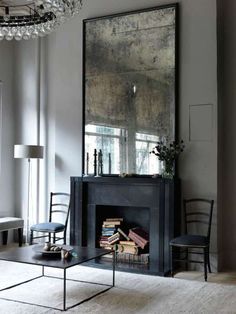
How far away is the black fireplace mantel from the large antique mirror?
23 cm

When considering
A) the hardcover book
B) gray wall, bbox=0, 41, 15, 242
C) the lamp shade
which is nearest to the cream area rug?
the hardcover book

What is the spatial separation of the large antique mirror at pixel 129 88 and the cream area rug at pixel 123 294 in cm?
154

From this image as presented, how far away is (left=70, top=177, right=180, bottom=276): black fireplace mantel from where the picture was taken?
560 cm

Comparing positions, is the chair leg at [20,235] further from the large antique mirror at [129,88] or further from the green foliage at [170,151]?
the green foliage at [170,151]

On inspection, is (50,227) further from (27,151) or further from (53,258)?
(53,258)

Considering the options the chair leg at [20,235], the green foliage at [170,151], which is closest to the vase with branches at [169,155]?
the green foliage at [170,151]

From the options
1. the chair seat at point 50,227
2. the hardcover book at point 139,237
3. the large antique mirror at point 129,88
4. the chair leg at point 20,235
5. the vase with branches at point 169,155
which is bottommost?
the chair leg at point 20,235

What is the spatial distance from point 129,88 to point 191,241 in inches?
88.4

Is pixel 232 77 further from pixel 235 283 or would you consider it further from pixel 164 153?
pixel 235 283

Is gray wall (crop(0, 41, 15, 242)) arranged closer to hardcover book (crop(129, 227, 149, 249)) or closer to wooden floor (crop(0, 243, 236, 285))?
hardcover book (crop(129, 227, 149, 249))

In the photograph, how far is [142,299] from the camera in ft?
14.4

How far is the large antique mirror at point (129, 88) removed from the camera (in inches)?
231

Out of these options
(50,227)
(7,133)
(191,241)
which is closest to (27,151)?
(7,133)

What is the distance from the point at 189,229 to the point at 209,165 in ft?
2.87
